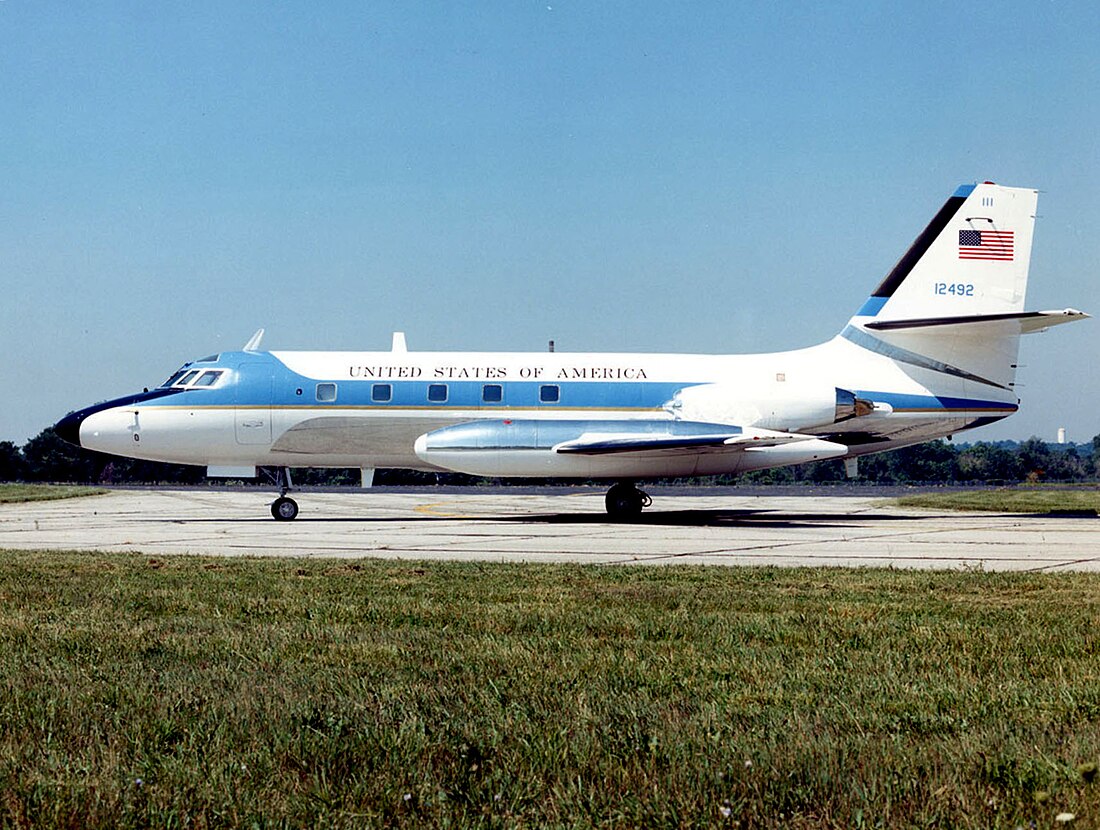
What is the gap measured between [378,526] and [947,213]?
48.2 ft

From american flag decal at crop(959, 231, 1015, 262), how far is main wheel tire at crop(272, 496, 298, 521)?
1603 centimetres

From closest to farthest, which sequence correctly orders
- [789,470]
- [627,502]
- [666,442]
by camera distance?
[666,442] → [627,502] → [789,470]

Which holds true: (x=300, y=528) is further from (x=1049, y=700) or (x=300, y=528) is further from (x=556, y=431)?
(x=1049, y=700)

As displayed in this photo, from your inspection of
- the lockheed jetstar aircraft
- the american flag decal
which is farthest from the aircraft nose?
the american flag decal

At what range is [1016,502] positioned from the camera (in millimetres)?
33625

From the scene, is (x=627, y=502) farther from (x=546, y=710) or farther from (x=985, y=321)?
(x=546, y=710)

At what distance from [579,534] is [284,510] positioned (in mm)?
8061

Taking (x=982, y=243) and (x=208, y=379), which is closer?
(x=208, y=379)

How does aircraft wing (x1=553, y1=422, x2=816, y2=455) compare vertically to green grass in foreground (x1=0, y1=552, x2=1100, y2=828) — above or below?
above

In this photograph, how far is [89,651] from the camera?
25.4ft

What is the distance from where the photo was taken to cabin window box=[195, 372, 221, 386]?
25984 mm

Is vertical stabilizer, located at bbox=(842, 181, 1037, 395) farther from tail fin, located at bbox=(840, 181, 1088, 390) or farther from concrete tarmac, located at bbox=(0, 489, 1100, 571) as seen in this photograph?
concrete tarmac, located at bbox=(0, 489, 1100, 571)

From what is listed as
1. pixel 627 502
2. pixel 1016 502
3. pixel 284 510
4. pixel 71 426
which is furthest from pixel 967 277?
pixel 71 426

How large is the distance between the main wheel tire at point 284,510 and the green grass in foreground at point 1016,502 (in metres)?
17.9
